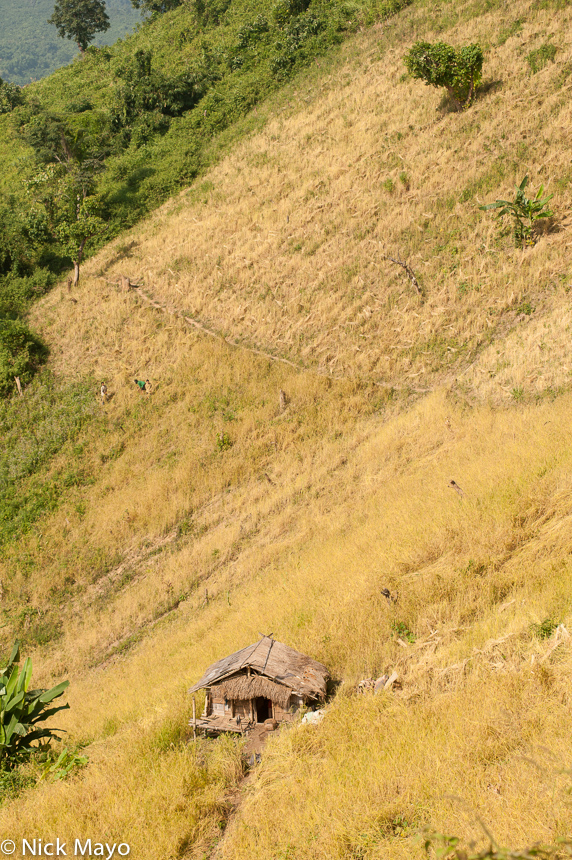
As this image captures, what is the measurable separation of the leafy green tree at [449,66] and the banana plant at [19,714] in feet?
93.5

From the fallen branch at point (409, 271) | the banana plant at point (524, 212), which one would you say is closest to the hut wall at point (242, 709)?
the fallen branch at point (409, 271)

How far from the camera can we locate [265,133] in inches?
1345

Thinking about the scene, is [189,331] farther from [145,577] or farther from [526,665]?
[526,665]

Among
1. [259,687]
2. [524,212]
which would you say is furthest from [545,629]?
[524,212]

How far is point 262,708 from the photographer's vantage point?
314 inches

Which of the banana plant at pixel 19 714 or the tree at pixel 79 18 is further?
the tree at pixel 79 18

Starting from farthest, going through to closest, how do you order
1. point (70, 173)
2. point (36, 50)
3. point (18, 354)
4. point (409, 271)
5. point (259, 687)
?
point (36, 50)
point (70, 173)
point (18, 354)
point (409, 271)
point (259, 687)

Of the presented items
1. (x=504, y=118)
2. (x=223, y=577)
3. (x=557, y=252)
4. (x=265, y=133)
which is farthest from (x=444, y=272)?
(x=265, y=133)

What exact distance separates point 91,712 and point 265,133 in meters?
33.0

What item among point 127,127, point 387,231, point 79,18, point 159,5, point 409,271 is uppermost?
point 79,18

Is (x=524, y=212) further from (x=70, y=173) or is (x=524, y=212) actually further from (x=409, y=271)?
(x=70, y=173)

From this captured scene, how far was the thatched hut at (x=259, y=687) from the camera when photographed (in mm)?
7461

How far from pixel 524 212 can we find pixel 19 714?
2018 centimetres

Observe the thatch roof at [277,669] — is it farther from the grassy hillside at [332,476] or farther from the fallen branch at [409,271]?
the fallen branch at [409,271]
